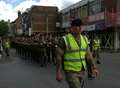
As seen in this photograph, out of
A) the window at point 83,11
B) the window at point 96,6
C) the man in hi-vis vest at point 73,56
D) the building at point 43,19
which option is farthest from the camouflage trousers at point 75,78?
the building at point 43,19

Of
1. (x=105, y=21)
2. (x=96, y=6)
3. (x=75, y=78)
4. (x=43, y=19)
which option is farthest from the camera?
(x=43, y=19)

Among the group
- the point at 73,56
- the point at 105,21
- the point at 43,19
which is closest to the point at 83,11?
the point at 105,21

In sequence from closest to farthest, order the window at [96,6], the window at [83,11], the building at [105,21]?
1. the building at [105,21]
2. the window at [96,6]
3. the window at [83,11]

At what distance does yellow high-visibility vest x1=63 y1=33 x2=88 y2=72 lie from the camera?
651 centimetres

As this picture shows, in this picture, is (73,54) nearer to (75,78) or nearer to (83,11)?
(75,78)

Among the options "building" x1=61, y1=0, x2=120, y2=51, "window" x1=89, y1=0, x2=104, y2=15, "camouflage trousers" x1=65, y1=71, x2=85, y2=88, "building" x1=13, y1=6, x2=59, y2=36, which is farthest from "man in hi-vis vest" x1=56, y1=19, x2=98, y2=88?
"building" x1=13, y1=6, x2=59, y2=36

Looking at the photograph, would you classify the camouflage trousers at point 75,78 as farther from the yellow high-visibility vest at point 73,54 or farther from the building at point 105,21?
the building at point 105,21

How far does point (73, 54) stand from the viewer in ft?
21.4

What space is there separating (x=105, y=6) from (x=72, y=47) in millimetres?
42555

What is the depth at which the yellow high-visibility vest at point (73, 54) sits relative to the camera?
651 centimetres

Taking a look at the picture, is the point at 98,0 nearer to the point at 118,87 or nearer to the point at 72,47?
the point at 118,87

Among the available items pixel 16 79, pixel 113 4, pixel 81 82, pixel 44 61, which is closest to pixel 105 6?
pixel 113 4

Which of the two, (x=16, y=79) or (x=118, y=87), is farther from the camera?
(x=16, y=79)

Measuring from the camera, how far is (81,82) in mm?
6629
